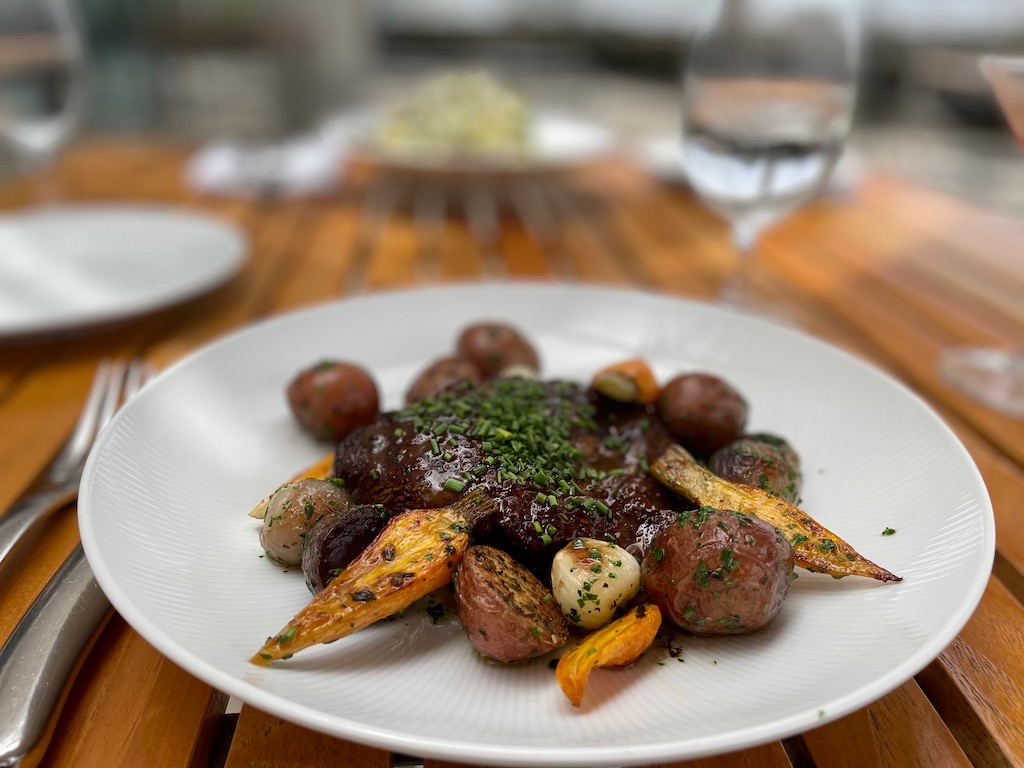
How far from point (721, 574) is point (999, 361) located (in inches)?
55.6

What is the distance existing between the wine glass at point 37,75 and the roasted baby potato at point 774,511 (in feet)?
8.20

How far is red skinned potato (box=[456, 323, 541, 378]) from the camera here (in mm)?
1643

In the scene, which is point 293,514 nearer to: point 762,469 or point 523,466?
point 523,466

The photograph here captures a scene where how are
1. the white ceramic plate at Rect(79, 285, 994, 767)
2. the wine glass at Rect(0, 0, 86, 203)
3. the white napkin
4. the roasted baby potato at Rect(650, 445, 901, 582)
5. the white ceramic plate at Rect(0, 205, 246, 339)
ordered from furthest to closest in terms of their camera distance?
the white napkin
the wine glass at Rect(0, 0, 86, 203)
the white ceramic plate at Rect(0, 205, 246, 339)
the roasted baby potato at Rect(650, 445, 901, 582)
the white ceramic plate at Rect(79, 285, 994, 767)

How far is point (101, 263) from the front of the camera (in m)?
2.40

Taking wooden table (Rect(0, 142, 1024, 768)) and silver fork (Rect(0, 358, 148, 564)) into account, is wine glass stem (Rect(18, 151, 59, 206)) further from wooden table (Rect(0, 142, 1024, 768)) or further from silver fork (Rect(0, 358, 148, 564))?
silver fork (Rect(0, 358, 148, 564))

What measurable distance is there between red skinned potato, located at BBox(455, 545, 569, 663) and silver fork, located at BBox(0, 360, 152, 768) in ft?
1.57

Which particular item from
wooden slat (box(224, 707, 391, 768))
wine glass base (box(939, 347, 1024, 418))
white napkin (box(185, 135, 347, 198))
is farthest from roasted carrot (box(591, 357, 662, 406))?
white napkin (box(185, 135, 347, 198))

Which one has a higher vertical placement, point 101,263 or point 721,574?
point 721,574

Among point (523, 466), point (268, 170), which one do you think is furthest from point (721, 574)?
point (268, 170)

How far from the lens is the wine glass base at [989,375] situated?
1.75 metres

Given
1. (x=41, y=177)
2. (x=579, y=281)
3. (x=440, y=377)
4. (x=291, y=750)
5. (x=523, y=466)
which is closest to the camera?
(x=291, y=750)

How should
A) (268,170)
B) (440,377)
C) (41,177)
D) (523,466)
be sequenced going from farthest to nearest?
(268,170)
(41,177)
(440,377)
(523,466)

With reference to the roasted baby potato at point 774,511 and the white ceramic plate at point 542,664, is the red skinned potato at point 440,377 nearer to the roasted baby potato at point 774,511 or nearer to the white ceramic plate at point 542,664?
the white ceramic plate at point 542,664
